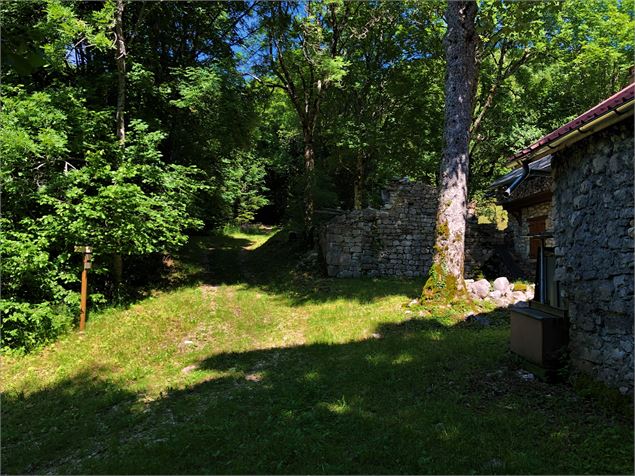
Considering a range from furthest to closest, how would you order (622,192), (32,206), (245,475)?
1. (32,206)
2. (622,192)
3. (245,475)

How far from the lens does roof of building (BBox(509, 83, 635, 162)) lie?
4.41 metres

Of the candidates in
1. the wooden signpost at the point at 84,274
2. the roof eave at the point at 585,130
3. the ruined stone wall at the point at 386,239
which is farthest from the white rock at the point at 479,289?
the wooden signpost at the point at 84,274

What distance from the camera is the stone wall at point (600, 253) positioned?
15.7 ft

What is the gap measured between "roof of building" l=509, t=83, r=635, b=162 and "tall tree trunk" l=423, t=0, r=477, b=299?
3970mm

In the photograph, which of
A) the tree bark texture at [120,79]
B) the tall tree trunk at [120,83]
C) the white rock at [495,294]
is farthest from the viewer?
the tree bark texture at [120,79]

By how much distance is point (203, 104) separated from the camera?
13.4 metres

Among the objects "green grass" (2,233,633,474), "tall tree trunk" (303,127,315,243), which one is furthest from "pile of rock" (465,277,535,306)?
"tall tree trunk" (303,127,315,243)

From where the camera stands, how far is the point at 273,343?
920cm

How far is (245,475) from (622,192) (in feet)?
17.2

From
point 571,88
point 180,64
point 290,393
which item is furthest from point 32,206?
point 571,88

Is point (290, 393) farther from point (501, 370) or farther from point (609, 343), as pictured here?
point (609, 343)

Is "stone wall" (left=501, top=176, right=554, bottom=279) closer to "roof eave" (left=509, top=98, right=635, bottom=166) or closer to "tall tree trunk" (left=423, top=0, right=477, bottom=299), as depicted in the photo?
"tall tree trunk" (left=423, top=0, right=477, bottom=299)

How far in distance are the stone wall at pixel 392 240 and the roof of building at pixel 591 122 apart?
32.3 feet

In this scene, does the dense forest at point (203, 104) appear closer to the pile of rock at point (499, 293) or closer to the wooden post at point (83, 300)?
the wooden post at point (83, 300)
